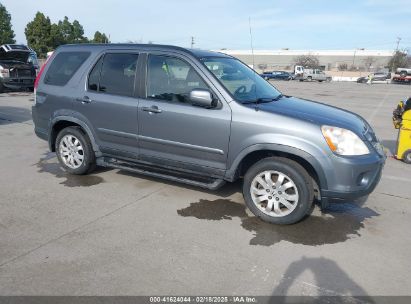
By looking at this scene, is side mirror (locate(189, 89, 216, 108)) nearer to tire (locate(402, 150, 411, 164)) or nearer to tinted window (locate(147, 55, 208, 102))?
tinted window (locate(147, 55, 208, 102))

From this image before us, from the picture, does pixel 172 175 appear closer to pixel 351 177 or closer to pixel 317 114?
A: pixel 317 114

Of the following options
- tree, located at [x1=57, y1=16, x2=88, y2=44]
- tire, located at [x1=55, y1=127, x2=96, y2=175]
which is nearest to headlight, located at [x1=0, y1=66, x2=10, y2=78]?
tire, located at [x1=55, y1=127, x2=96, y2=175]

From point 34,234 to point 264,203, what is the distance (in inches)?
96.4

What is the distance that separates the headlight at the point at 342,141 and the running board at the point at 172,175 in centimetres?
130

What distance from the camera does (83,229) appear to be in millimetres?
3861

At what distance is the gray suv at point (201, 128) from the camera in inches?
152

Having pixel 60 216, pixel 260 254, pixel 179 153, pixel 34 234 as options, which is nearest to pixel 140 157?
pixel 179 153

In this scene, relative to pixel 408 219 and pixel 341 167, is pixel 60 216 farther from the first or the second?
pixel 408 219

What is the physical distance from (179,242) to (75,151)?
2.56 m

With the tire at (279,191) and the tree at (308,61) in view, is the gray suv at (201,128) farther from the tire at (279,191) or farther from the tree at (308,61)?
the tree at (308,61)

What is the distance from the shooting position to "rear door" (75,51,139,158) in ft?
15.6

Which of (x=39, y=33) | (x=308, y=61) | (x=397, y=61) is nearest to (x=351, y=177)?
(x=39, y=33)

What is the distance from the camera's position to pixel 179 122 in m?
4.38

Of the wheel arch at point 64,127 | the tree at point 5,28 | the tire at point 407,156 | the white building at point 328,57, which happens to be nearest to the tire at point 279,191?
the wheel arch at point 64,127
